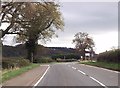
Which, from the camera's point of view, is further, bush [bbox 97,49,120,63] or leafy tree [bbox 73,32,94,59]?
leafy tree [bbox 73,32,94,59]

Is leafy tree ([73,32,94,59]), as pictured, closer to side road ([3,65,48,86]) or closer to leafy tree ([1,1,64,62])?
leafy tree ([1,1,64,62])

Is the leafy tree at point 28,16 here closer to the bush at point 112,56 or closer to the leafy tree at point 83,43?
the bush at point 112,56

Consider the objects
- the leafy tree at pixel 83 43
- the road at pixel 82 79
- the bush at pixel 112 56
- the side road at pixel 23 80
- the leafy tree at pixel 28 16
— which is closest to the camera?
the road at pixel 82 79

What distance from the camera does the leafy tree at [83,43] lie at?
125 m

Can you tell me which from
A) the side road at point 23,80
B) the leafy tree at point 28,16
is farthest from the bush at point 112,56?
the side road at point 23,80

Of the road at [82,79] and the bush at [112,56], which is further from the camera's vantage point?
the bush at [112,56]

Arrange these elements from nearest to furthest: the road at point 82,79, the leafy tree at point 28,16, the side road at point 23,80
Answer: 1. the road at point 82,79
2. the side road at point 23,80
3. the leafy tree at point 28,16

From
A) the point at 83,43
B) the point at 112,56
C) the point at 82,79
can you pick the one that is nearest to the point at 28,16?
the point at 112,56

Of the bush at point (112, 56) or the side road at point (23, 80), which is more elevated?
the bush at point (112, 56)

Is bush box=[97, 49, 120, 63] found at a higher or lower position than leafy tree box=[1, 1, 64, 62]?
lower

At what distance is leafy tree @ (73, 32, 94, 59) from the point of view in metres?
125

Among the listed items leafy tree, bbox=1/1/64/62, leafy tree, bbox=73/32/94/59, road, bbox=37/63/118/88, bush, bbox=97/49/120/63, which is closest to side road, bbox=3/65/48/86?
road, bbox=37/63/118/88

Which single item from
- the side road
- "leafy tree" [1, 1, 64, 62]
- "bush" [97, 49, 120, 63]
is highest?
"leafy tree" [1, 1, 64, 62]

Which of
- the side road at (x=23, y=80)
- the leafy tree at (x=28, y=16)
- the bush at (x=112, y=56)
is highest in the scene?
the leafy tree at (x=28, y=16)
